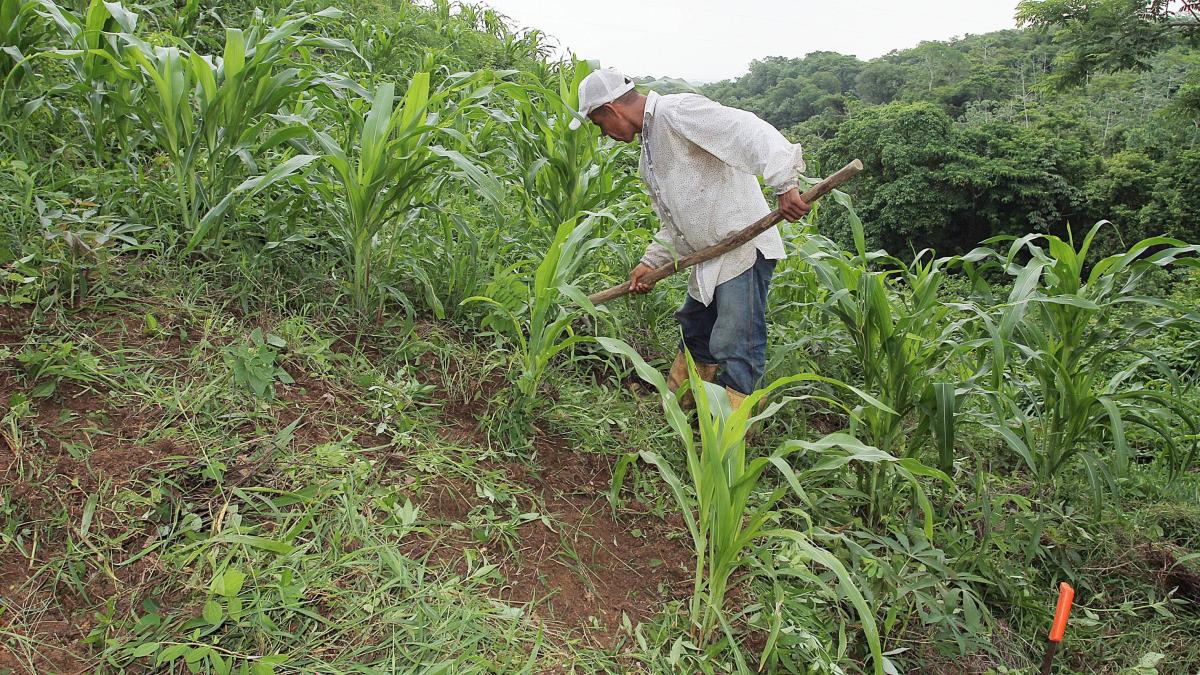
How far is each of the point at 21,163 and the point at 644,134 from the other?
195 cm

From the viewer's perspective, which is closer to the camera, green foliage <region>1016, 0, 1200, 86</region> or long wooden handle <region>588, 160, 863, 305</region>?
long wooden handle <region>588, 160, 863, 305</region>

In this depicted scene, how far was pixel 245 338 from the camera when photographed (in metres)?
2.26

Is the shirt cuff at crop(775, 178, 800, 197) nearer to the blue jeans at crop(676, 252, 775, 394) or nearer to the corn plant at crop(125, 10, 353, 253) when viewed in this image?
the blue jeans at crop(676, 252, 775, 394)

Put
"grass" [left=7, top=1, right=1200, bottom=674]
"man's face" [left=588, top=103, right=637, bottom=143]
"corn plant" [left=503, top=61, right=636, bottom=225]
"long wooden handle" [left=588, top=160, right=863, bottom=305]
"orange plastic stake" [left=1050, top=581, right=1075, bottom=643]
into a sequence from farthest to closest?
1. "corn plant" [left=503, top=61, right=636, bottom=225]
2. "man's face" [left=588, top=103, right=637, bottom=143]
3. "long wooden handle" [left=588, top=160, right=863, bottom=305]
4. "grass" [left=7, top=1, right=1200, bottom=674]
5. "orange plastic stake" [left=1050, top=581, right=1075, bottom=643]

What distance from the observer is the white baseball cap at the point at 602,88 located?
256 centimetres

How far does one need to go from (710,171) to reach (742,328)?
1.77 feet

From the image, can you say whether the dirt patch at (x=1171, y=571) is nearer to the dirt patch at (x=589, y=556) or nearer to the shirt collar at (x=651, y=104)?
the dirt patch at (x=589, y=556)

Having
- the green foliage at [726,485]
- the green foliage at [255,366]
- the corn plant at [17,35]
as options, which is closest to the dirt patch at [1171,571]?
the green foliage at [726,485]

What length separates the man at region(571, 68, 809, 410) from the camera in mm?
2508

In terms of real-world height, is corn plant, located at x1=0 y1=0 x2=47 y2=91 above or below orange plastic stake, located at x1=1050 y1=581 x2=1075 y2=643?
above

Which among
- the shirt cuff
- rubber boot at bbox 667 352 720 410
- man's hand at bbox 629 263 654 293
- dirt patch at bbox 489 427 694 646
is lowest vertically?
dirt patch at bbox 489 427 694 646

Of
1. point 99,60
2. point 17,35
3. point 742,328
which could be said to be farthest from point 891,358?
point 17,35

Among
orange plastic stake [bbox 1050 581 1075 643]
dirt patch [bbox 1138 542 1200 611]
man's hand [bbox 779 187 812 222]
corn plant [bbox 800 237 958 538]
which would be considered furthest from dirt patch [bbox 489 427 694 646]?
dirt patch [bbox 1138 542 1200 611]

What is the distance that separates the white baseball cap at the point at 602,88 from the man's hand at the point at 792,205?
0.66 m
